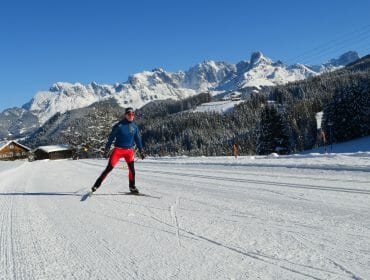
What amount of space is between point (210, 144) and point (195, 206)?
5956 inches

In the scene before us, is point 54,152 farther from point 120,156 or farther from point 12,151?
point 120,156

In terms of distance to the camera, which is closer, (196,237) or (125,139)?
(196,237)

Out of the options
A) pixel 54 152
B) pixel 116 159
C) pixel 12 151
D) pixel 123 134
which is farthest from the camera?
pixel 54 152

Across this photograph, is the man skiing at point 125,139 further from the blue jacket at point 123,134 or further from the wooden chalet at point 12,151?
the wooden chalet at point 12,151

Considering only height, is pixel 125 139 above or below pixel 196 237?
above

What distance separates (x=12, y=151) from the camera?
374ft

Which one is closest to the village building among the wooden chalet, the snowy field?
the wooden chalet

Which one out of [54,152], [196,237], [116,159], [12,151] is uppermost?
[12,151]

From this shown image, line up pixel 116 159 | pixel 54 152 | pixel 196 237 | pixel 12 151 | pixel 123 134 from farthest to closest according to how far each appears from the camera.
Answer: pixel 54 152, pixel 12 151, pixel 123 134, pixel 116 159, pixel 196 237

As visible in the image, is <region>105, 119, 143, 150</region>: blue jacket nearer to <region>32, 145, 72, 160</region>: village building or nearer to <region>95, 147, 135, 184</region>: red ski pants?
<region>95, 147, 135, 184</region>: red ski pants

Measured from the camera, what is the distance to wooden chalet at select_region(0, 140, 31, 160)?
366 feet

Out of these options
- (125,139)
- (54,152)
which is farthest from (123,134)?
(54,152)

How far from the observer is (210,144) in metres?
158

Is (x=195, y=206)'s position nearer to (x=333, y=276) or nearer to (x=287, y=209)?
(x=287, y=209)
